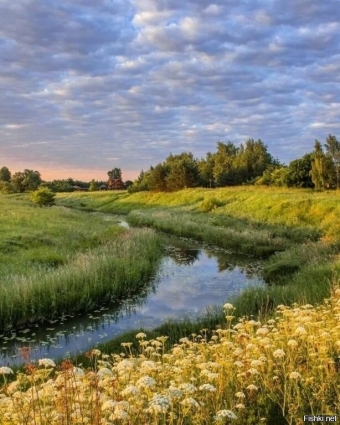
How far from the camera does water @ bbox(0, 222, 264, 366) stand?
45.9 ft

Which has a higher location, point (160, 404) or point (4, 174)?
point (4, 174)

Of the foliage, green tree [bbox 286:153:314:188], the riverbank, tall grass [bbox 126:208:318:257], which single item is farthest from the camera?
the foliage

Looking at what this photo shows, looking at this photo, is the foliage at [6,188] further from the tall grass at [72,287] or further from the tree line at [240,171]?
the tall grass at [72,287]

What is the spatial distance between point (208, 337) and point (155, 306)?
6234mm

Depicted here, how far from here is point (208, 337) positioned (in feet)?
41.5

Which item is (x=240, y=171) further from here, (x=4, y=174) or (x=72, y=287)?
(x=4, y=174)

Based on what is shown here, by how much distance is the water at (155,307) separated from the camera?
1398 cm

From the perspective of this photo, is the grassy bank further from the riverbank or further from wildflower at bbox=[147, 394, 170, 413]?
wildflower at bbox=[147, 394, 170, 413]

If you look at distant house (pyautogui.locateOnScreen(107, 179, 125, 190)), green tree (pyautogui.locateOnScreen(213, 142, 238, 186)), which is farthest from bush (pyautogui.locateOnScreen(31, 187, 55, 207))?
distant house (pyautogui.locateOnScreen(107, 179, 125, 190))

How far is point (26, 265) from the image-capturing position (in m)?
21.8

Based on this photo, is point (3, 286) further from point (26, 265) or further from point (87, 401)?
point (87, 401)

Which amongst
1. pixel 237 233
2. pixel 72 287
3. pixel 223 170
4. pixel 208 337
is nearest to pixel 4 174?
pixel 223 170

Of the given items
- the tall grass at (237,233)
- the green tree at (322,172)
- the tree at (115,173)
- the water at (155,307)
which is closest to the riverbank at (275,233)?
the tall grass at (237,233)

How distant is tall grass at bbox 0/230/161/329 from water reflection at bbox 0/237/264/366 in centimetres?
48
